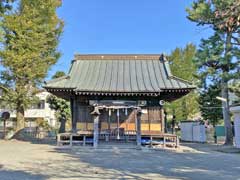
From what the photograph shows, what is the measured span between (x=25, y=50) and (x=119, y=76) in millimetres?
8420

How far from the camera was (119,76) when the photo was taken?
18.4m

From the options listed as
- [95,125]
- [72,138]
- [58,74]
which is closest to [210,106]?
[95,125]

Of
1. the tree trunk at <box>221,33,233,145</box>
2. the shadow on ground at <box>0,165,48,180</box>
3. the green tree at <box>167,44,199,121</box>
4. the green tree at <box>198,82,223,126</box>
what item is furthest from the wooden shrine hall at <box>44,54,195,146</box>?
the green tree at <box>167,44,199,121</box>

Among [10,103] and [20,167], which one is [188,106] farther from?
[20,167]

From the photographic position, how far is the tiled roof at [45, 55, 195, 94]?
16.3m

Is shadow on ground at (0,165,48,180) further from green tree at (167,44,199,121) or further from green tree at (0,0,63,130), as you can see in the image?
green tree at (167,44,199,121)

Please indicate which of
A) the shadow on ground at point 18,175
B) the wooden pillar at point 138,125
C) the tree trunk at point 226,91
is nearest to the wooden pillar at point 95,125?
the wooden pillar at point 138,125

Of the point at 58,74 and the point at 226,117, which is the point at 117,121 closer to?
the point at 226,117

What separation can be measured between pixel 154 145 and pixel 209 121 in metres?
10.5

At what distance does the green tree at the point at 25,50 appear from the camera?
71.3ft

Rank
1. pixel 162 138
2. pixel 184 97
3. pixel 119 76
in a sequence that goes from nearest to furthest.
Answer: pixel 162 138, pixel 119 76, pixel 184 97

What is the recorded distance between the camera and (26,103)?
2242cm

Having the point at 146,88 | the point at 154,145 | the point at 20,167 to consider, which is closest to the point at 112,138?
the point at 154,145

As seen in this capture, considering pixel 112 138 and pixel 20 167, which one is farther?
pixel 112 138
